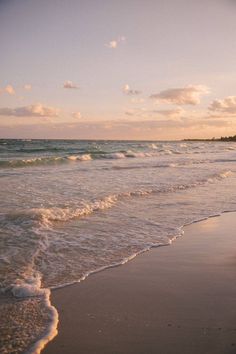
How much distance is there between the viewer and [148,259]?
5934mm

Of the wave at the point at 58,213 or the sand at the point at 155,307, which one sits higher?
the wave at the point at 58,213

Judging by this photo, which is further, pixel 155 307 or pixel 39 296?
pixel 39 296

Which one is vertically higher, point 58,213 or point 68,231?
point 58,213

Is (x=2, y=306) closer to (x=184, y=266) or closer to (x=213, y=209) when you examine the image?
(x=184, y=266)

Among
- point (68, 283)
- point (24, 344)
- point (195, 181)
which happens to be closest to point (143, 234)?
point (68, 283)

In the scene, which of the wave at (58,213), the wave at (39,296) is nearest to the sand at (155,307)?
the wave at (39,296)

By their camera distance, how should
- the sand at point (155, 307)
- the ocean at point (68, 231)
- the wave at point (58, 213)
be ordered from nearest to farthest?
1. the sand at point (155, 307)
2. the ocean at point (68, 231)
3. the wave at point (58, 213)

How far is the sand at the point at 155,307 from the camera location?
3424mm

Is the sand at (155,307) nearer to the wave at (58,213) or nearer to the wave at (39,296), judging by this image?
the wave at (39,296)

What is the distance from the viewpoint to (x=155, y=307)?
4172 millimetres

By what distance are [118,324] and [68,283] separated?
4.35 ft

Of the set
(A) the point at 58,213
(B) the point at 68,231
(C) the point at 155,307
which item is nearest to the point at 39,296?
(C) the point at 155,307

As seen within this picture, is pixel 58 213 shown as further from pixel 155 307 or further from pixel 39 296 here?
pixel 155 307

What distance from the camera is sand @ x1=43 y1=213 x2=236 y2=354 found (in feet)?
11.2
